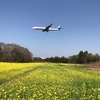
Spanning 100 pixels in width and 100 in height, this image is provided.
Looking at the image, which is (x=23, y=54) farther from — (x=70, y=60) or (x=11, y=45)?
(x=70, y=60)

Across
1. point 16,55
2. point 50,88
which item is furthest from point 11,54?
point 50,88

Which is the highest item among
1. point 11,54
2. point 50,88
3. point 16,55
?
point 11,54

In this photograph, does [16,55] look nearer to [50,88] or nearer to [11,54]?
[11,54]

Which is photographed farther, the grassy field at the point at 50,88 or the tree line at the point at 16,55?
the tree line at the point at 16,55

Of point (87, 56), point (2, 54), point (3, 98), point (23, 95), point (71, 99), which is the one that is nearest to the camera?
Answer: point (71, 99)

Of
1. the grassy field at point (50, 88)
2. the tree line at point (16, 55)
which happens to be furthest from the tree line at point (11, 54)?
the grassy field at point (50, 88)

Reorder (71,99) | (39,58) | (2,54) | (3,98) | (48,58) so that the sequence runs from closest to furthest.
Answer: (71,99) → (3,98) → (2,54) → (48,58) → (39,58)

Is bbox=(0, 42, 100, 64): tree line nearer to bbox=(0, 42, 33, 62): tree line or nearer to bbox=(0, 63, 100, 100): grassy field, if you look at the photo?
bbox=(0, 42, 33, 62): tree line

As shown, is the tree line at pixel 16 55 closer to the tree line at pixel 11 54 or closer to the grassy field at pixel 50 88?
the tree line at pixel 11 54

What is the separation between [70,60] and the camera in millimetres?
170250

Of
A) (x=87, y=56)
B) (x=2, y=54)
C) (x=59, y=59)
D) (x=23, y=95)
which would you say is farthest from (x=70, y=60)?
(x=23, y=95)

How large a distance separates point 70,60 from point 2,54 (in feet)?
198

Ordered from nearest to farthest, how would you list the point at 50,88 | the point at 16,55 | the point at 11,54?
the point at 50,88
the point at 11,54
the point at 16,55

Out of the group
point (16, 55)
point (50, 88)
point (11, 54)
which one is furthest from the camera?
point (16, 55)
